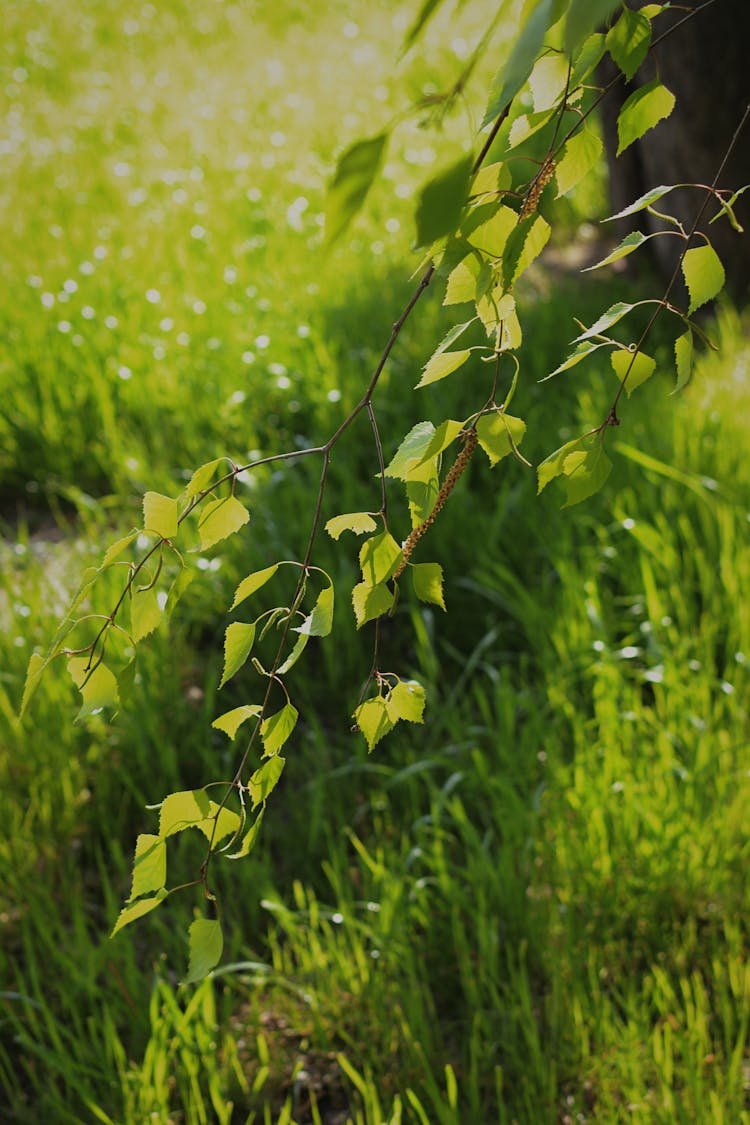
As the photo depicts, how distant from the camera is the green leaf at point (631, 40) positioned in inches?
28.9

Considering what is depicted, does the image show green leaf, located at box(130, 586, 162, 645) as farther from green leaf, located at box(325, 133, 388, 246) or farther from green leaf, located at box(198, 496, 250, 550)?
green leaf, located at box(325, 133, 388, 246)

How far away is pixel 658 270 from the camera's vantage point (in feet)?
12.9

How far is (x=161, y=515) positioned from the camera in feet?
2.70

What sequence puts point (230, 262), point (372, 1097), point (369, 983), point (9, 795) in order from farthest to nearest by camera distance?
point (230, 262), point (9, 795), point (369, 983), point (372, 1097)

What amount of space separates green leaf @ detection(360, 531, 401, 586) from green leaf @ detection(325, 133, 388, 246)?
329mm

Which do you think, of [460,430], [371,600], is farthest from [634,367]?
[371,600]

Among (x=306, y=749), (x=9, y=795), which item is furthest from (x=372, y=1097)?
(x=9, y=795)

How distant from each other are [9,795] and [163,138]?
16.0ft

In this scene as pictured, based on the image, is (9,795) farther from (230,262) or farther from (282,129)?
(282,129)

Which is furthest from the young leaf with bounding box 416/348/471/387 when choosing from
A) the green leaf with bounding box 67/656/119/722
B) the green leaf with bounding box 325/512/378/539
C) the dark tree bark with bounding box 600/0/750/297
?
the dark tree bark with bounding box 600/0/750/297

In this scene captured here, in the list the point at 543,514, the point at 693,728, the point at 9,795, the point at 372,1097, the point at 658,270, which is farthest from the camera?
the point at 658,270

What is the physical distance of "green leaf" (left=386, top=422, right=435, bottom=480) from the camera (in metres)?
0.80

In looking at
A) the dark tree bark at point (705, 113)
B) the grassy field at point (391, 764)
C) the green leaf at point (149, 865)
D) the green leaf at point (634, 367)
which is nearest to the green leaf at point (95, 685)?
the green leaf at point (149, 865)

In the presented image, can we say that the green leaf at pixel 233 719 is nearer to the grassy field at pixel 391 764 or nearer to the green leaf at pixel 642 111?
the green leaf at pixel 642 111
